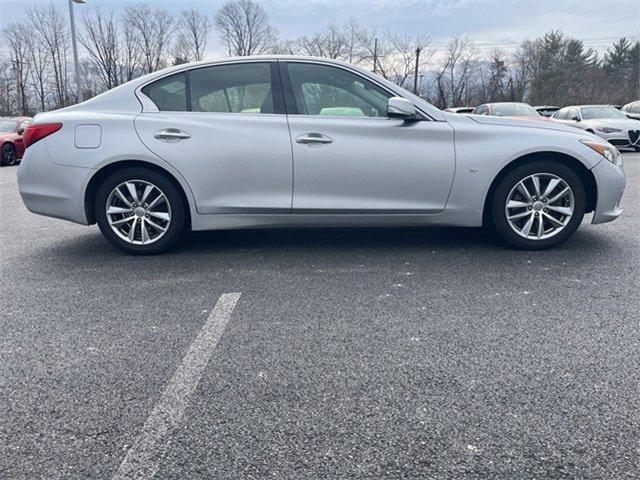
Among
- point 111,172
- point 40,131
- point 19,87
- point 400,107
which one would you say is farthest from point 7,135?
point 19,87

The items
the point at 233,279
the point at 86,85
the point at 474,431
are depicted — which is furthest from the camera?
the point at 86,85

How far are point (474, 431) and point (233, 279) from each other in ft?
7.73

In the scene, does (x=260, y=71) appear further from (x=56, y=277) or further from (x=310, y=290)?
(x=56, y=277)

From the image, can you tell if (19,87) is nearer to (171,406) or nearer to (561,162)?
(561,162)

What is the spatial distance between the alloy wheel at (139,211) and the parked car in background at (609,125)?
43.4 ft

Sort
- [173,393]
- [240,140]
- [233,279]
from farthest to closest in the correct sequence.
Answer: [240,140], [233,279], [173,393]

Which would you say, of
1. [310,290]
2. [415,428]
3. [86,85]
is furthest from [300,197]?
[86,85]

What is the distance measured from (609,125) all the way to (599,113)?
1.01 m

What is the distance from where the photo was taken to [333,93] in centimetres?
464

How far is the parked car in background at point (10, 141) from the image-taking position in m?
16.8

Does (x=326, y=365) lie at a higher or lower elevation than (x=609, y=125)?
lower

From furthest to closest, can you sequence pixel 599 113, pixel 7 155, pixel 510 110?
pixel 7 155, pixel 510 110, pixel 599 113

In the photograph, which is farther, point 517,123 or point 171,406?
point 517,123

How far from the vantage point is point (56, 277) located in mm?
4281
